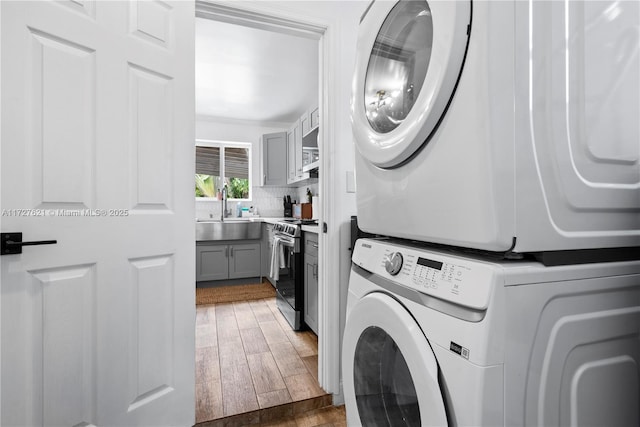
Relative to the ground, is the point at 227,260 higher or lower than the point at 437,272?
lower

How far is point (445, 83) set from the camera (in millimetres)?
696

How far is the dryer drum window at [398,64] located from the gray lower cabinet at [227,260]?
3.41 meters

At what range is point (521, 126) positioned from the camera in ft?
2.11

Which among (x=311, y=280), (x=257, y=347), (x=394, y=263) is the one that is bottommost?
(x=257, y=347)

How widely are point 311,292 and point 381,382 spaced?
1439 millimetres

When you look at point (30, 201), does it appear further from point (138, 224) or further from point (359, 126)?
point (359, 126)

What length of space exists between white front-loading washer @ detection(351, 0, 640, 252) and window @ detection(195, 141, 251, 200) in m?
4.27

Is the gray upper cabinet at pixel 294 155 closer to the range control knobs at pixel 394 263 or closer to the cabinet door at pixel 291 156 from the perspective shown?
the cabinet door at pixel 291 156

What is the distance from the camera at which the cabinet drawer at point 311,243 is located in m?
2.30

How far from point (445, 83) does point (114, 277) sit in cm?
135

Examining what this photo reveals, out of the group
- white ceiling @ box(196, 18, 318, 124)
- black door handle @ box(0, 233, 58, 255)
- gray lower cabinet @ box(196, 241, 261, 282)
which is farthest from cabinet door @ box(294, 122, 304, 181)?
black door handle @ box(0, 233, 58, 255)

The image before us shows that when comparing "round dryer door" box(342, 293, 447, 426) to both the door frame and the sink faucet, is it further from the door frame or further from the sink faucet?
the sink faucet

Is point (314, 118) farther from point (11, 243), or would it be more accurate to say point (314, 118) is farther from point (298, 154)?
point (11, 243)

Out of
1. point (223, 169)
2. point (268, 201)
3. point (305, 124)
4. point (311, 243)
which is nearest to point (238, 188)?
point (223, 169)
